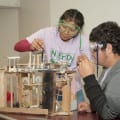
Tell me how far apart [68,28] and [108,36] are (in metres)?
0.41

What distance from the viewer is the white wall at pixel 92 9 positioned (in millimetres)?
2115

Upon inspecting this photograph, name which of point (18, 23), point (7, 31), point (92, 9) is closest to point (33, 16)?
point (18, 23)

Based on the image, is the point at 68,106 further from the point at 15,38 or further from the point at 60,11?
the point at 15,38

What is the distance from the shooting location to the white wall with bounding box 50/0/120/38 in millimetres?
2115

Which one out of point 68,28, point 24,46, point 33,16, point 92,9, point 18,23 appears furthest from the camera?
point 18,23

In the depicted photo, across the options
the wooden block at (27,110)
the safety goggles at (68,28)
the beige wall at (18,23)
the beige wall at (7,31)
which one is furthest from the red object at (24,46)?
the beige wall at (7,31)

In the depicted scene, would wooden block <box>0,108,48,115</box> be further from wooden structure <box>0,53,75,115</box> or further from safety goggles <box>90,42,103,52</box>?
→ safety goggles <box>90,42,103,52</box>

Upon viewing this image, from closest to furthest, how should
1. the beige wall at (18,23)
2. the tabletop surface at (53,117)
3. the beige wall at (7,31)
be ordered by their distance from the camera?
the tabletop surface at (53,117)
the beige wall at (18,23)
the beige wall at (7,31)

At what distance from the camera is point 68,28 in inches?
70.6

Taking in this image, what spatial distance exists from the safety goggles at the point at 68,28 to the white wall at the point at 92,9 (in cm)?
40

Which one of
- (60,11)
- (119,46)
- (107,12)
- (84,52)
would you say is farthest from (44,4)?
(119,46)

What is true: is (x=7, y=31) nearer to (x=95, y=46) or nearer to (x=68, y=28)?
(x=68, y=28)

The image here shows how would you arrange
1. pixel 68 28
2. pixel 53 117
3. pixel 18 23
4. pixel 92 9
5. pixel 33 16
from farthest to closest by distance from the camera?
pixel 18 23 < pixel 33 16 < pixel 92 9 < pixel 68 28 < pixel 53 117

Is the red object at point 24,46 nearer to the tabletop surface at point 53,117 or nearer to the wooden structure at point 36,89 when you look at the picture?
the wooden structure at point 36,89
